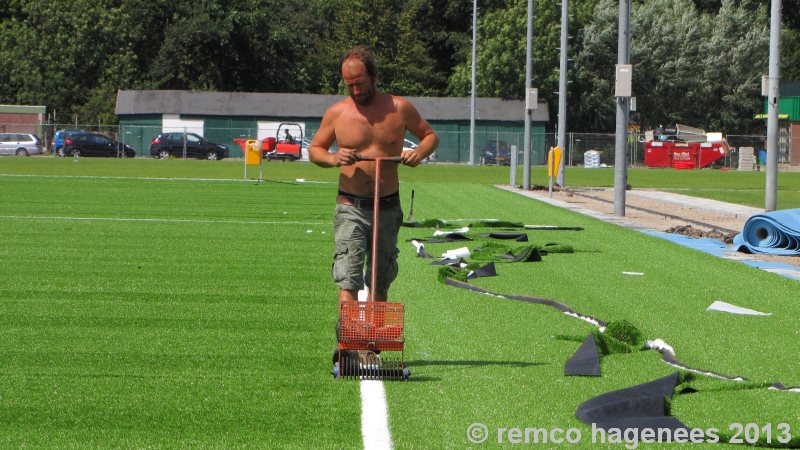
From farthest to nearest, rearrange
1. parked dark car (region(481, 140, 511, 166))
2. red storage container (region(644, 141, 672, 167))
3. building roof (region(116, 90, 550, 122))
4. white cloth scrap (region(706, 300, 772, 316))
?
building roof (region(116, 90, 550, 122)), parked dark car (region(481, 140, 511, 166)), red storage container (region(644, 141, 672, 167)), white cloth scrap (region(706, 300, 772, 316))

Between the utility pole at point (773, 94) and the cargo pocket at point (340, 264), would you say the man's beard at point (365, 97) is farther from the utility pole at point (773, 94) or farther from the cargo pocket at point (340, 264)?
the utility pole at point (773, 94)

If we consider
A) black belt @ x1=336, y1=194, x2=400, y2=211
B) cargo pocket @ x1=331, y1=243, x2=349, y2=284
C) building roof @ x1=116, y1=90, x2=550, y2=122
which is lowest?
cargo pocket @ x1=331, y1=243, x2=349, y2=284

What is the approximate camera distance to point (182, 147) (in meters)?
72.7

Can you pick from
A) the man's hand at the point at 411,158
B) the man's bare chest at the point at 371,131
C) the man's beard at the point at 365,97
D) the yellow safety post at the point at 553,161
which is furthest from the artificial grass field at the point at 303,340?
the yellow safety post at the point at 553,161

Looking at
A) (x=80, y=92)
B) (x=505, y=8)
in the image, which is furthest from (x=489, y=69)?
(x=80, y=92)

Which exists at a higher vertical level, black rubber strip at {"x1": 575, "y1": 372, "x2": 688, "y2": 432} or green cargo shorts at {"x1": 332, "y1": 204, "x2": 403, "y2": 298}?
green cargo shorts at {"x1": 332, "y1": 204, "x2": 403, "y2": 298}

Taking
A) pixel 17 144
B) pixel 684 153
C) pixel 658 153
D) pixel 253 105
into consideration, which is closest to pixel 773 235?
pixel 684 153

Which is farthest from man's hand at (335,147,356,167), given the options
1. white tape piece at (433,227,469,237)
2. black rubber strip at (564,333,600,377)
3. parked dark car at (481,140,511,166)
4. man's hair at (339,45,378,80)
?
parked dark car at (481,140,511,166)

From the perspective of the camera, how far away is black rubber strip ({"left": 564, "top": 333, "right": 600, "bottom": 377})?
26.6 feet

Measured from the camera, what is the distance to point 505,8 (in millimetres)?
95500

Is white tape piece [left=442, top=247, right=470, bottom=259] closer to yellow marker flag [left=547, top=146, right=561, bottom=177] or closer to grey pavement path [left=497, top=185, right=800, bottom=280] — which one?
grey pavement path [left=497, top=185, right=800, bottom=280]

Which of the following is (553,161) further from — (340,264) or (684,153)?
(684,153)

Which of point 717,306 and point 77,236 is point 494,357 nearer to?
point 717,306

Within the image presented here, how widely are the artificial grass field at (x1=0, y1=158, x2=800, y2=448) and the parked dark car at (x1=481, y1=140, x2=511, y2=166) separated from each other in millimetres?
55969
